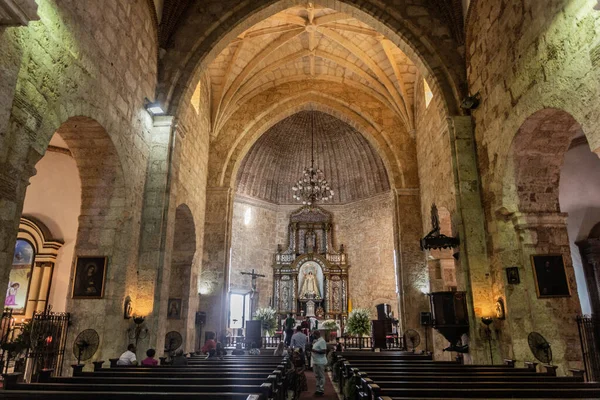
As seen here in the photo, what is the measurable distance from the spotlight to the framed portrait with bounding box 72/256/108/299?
8.87 m

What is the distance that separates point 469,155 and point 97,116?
8.27 metres

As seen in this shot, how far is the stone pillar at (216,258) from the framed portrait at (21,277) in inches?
220

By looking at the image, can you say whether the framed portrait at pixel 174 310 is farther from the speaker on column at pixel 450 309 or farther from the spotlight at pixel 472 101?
the spotlight at pixel 472 101

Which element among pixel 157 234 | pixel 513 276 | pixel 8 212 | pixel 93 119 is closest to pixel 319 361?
pixel 513 276

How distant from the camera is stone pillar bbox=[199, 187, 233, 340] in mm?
15492

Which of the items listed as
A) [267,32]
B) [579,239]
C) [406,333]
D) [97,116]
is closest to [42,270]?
[97,116]

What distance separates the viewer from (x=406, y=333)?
1509 cm

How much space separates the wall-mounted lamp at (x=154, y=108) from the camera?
10.2 meters

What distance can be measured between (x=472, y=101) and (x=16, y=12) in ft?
29.5

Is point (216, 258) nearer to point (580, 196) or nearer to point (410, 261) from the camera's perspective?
point (410, 261)

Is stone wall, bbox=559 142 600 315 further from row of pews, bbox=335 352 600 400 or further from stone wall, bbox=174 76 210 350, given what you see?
stone wall, bbox=174 76 210 350

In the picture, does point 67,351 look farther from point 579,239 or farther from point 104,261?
point 579,239

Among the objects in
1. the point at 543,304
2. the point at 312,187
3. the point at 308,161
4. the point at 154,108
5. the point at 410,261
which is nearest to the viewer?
the point at 543,304

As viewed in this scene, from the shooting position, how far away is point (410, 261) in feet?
52.6
